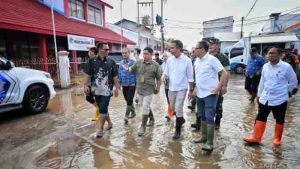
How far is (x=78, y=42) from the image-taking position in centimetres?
1516

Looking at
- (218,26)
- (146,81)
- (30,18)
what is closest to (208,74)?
(146,81)

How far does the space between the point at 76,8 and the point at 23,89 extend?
1489 cm

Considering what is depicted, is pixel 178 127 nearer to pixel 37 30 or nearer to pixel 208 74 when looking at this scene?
pixel 208 74

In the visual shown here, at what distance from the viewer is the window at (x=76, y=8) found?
19.1 m

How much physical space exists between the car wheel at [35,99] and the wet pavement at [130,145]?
233 mm

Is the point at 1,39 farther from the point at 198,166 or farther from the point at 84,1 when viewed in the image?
the point at 198,166

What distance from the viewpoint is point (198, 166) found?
140 inches

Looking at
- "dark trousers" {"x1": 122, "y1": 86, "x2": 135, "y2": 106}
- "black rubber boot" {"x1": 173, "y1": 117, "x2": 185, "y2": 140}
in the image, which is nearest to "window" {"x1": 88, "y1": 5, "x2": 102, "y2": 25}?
"dark trousers" {"x1": 122, "y1": 86, "x2": 135, "y2": 106}

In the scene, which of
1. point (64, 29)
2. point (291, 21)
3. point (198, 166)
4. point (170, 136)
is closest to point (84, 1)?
point (64, 29)

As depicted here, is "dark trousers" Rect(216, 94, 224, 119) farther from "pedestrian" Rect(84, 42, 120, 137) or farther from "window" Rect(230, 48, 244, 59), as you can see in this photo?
"window" Rect(230, 48, 244, 59)

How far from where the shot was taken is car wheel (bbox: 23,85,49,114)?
21.6 feet

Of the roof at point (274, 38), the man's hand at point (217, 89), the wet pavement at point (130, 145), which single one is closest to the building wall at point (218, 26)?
the roof at point (274, 38)

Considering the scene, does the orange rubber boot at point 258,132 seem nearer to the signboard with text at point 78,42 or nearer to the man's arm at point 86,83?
the man's arm at point 86,83

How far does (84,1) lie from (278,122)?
19.7 metres
